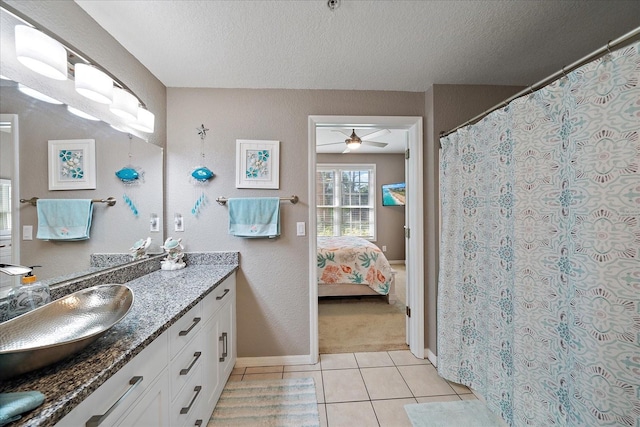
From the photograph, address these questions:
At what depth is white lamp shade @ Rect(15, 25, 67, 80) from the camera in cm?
96

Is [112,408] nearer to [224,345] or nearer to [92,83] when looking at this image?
[224,345]

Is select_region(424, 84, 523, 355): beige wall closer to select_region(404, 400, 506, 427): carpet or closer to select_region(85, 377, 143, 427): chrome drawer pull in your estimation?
select_region(404, 400, 506, 427): carpet

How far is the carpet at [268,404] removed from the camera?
1469 millimetres

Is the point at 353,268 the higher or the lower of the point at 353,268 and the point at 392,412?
the higher

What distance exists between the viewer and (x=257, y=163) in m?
1.99

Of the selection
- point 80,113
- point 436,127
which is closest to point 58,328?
point 80,113

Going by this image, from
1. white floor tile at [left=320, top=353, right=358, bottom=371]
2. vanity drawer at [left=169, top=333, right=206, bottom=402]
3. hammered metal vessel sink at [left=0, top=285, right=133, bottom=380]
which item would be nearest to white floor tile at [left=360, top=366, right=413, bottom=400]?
white floor tile at [left=320, top=353, right=358, bottom=371]

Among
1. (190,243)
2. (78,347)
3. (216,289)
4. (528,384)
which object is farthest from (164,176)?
(528,384)

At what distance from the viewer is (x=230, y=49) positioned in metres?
1.55

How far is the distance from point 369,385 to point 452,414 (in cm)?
55

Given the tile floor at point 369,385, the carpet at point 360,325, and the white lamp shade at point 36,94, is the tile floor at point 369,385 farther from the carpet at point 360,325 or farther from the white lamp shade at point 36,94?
the white lamp shade at point 36,94

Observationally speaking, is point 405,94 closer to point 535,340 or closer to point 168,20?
point 168,20

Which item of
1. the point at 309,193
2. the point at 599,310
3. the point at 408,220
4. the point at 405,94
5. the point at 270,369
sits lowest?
the point at 270,369

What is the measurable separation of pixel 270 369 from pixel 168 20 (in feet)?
8.14
